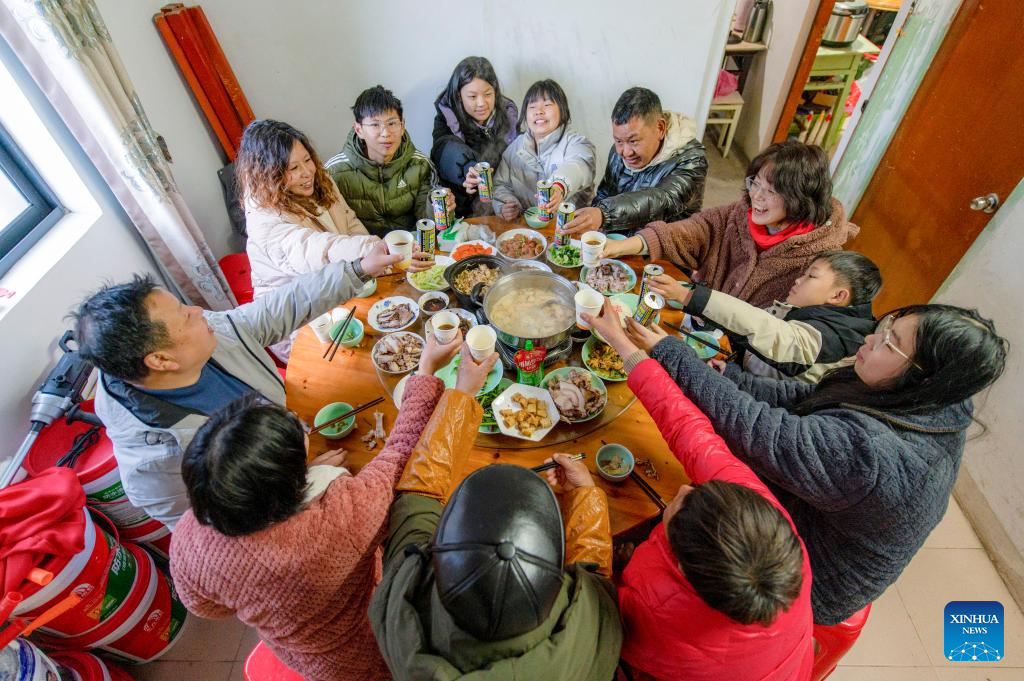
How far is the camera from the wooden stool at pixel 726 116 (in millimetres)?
5668

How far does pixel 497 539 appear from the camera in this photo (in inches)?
41.8

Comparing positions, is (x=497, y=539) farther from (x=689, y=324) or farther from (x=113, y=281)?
(x=113, y=281)

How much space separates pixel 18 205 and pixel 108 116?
0.68 meters

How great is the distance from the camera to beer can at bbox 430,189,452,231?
2.68 metres

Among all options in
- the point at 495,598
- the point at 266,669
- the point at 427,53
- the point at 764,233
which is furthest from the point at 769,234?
the point at 427,53

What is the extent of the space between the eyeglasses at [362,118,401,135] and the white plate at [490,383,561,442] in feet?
6.61

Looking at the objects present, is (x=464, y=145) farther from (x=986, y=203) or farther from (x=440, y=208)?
(x=986, y=203)

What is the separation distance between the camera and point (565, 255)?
2789 millimetres

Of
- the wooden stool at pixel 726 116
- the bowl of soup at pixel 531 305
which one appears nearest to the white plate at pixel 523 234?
the bowl of soup at pixel 531 305

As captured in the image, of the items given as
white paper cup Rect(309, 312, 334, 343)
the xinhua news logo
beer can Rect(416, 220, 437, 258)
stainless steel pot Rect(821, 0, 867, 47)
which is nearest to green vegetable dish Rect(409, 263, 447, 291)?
beer can Rect(416, 220, 437, 258)

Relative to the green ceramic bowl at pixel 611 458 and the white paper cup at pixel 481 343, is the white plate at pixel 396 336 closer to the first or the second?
the white paper cup at pixel 481 343

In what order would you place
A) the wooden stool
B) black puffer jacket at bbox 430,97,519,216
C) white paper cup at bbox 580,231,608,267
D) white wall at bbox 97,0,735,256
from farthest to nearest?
the wooden stool → white wall at bbox 97,0,735,256 → black puffer jacket at bbox 430,97,519,216 → white paper cup at bbox 580,231,608,267

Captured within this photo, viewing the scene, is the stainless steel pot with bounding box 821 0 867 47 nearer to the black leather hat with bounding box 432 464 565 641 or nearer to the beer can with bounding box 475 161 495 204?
the beer can with bounding box 475 161 495 204

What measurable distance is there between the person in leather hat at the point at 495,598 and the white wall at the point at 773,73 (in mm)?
5581
